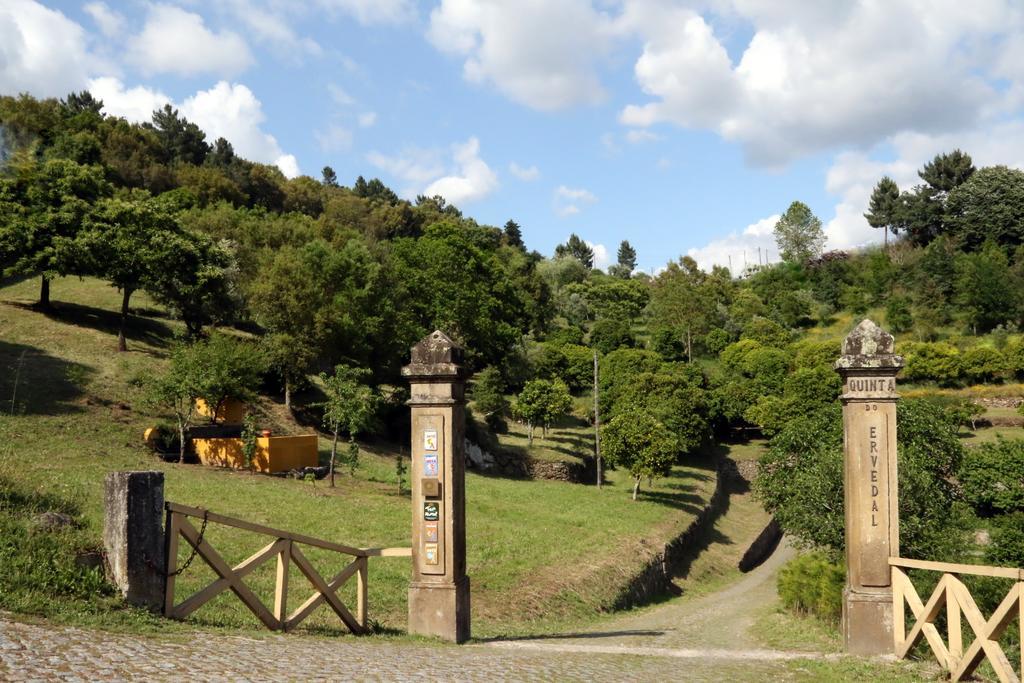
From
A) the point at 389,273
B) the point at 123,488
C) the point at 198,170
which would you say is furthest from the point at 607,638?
the point at 198,170

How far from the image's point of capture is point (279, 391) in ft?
130

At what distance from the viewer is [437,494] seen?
33.5 feet

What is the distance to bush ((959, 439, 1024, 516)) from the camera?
3362 cm

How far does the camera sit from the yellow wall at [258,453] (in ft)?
94.3

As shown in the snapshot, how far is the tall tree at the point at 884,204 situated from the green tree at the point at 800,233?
921 cm

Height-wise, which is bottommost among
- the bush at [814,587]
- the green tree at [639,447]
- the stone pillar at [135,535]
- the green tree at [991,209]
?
the bush at [814,587]

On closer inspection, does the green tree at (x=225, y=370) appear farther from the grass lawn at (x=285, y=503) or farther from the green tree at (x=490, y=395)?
the green tree at (x=490, y=395)

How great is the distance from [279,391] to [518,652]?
108 feet

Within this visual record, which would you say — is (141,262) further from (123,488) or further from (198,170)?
(198,170)

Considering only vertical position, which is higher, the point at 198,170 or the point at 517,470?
the point at 198,170

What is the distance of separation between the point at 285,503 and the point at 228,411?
11.3m

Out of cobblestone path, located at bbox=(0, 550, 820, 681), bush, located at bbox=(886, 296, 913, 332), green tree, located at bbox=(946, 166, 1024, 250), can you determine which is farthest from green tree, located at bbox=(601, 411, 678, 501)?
green tree, located at bbox=(946, 166, 1024, 250)

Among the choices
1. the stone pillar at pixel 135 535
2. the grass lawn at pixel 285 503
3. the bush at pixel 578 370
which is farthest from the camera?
the bush at pixel 578 370

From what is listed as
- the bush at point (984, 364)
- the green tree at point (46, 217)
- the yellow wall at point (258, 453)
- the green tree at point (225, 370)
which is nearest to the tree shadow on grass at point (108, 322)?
the green tree at point (46, 217)
